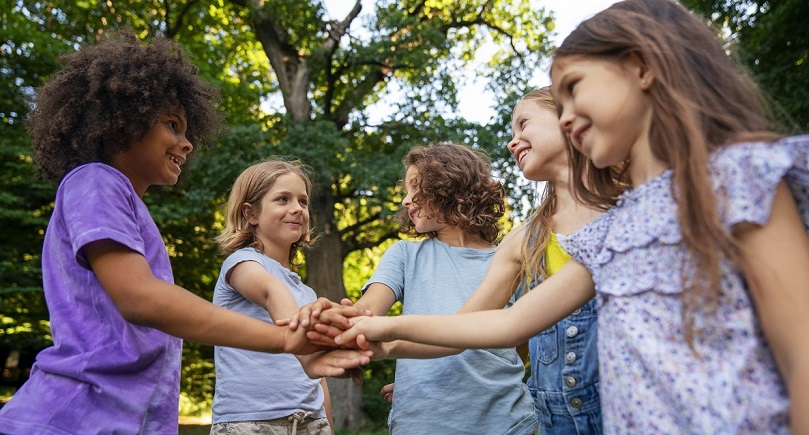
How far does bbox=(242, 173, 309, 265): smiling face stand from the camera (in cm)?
381

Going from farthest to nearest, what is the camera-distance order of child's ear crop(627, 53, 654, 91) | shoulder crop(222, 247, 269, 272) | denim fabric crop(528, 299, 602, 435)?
shoulder crop(222, 247, 269, 272), denim fabric crop(528, 299, 602, 435), child's ear crop(627, 53, 654, 91)

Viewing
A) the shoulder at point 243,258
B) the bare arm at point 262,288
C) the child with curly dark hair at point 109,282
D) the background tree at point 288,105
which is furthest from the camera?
the background tree at point 288,105

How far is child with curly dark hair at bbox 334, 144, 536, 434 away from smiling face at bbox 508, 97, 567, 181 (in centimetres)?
52

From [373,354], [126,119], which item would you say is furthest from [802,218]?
[126,119]

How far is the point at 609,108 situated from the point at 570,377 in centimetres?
100

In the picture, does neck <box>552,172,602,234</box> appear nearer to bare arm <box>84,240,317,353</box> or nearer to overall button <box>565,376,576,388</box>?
overall button <box>565,376,576,388</box>

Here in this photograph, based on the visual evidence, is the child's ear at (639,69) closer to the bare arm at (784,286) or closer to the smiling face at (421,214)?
the bare arm at (784,286)

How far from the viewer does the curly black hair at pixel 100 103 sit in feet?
8.05

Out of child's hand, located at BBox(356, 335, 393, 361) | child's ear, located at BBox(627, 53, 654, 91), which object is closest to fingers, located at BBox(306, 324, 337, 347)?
child's hand, located at BBox(356, 335, 393, 361)

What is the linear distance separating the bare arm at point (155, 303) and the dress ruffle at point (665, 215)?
1.04m

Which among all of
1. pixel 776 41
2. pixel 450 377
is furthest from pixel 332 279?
pixel 450 377

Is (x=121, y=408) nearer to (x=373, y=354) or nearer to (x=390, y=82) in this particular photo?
(x=373, y=354)

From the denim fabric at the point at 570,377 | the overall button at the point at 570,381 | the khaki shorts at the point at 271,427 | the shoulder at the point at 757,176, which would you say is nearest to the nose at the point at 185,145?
the khaki shorts at the point at 271,427

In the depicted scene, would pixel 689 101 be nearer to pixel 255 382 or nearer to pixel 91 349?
pixel 91 349
